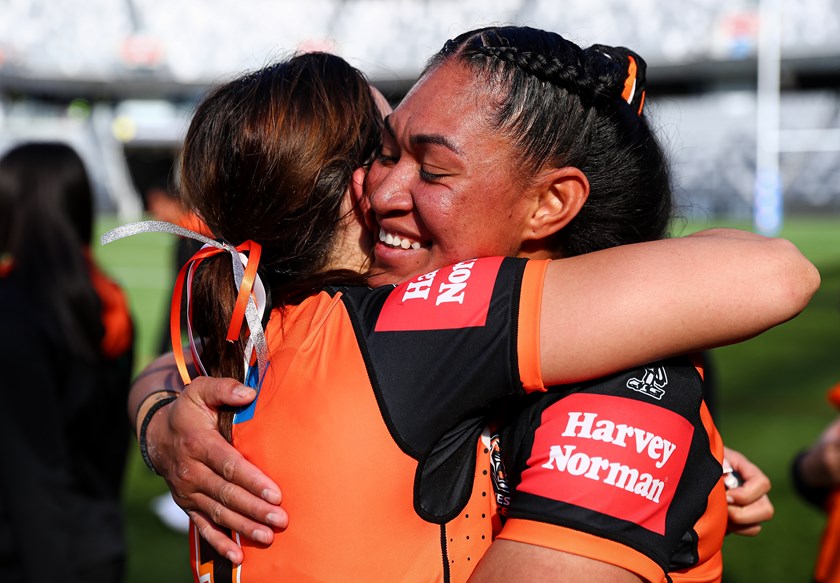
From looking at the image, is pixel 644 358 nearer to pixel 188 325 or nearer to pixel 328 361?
pixel 328 361

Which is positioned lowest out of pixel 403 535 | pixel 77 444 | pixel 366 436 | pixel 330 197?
pixel 77 444

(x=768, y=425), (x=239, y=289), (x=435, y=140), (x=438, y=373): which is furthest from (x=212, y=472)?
(x=768, y=425)

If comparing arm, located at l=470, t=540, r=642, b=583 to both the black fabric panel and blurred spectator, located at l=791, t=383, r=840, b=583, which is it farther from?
blurred spectator, located at l=791, t=383, r=840, b=583

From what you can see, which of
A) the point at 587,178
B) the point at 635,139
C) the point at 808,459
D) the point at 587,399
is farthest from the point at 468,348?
the point at 808,459

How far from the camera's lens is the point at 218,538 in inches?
58.8

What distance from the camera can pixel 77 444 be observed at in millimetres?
3582

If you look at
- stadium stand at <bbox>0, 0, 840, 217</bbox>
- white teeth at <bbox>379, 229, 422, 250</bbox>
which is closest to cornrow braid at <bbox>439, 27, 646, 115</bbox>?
white teeth at <bbox>379, 229, 422, 250</bbox>

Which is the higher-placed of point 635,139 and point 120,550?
point 635,139

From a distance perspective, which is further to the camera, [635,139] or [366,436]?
[635,139]

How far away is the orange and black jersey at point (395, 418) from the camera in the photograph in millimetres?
1311

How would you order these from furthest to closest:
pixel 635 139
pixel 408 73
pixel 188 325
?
pixel 408 73
pixel 635 139
pixel 188 325

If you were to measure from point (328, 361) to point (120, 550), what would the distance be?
264cm

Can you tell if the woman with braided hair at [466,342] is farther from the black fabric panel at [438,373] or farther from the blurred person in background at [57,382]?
the blurred person in background at [57,382]

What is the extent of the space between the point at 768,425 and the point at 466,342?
644 centimetres
